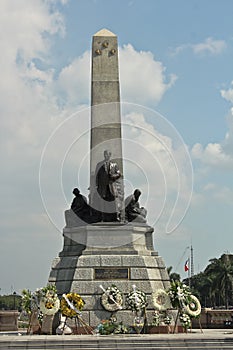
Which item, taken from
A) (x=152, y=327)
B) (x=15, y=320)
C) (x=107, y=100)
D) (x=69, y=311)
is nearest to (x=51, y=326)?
(x=69, y=311)

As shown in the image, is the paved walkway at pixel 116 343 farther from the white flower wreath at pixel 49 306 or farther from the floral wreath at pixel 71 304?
the floral wreath at pixel 71 304

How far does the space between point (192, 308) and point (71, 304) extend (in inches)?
184

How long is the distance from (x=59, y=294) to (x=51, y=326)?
1.85 metres

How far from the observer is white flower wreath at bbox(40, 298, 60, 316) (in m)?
24.2

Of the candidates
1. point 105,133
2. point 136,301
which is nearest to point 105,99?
point 105,133

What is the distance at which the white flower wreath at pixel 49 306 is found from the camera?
24.2 metres

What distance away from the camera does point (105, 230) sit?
2739 cm

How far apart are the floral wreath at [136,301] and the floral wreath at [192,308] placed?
5.37ft

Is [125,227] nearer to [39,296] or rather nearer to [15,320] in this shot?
[39,296]

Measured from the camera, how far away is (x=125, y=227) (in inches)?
1084

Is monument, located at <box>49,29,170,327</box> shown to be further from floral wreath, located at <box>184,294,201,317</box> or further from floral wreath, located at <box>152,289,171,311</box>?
floral wreath, located at <box>184,294,201,317</box>

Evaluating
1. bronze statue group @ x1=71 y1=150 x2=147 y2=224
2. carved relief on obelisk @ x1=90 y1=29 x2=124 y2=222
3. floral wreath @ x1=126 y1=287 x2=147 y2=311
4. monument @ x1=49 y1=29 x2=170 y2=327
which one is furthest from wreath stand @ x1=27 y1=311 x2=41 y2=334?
carved relief on obelisk @ x1=90 y1=29 x2=124 y2=222

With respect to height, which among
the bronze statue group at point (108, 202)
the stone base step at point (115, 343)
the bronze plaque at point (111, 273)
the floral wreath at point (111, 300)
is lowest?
the stone base step at point (115, 343)

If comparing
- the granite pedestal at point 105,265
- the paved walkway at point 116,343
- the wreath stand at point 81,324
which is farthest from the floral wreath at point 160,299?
the paved walkway at point 116,343
